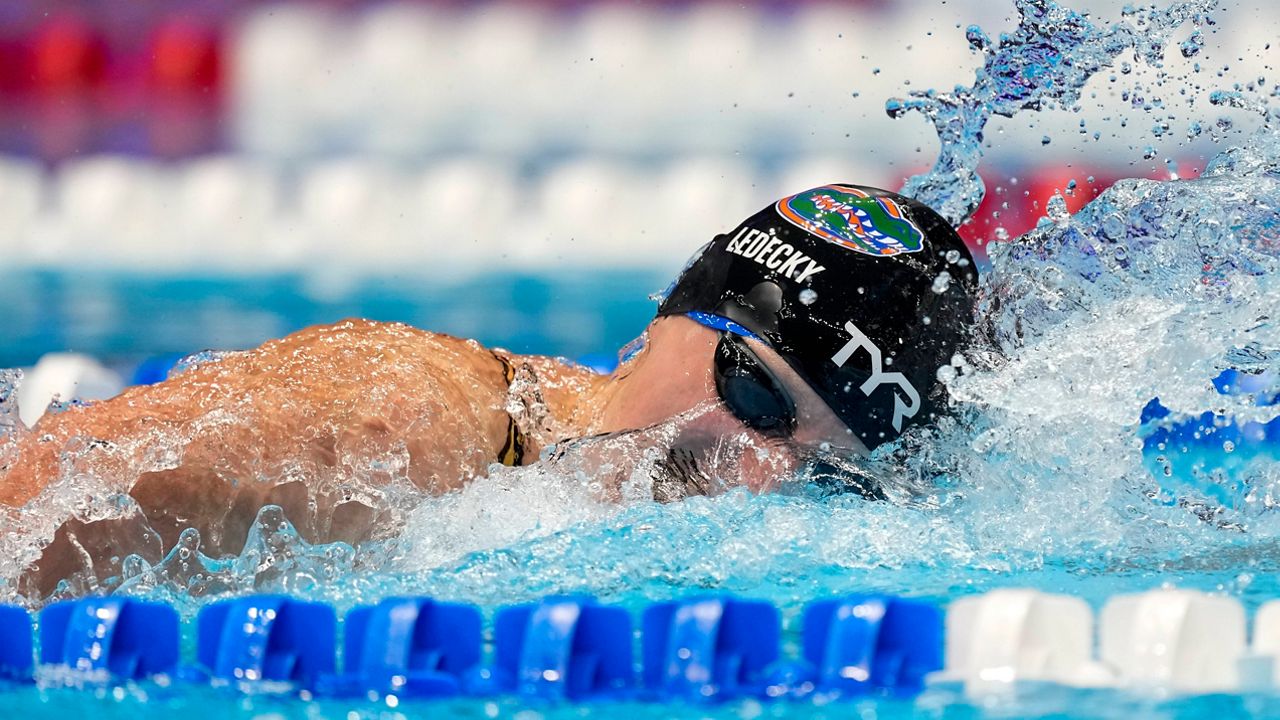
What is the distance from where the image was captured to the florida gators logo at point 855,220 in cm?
204

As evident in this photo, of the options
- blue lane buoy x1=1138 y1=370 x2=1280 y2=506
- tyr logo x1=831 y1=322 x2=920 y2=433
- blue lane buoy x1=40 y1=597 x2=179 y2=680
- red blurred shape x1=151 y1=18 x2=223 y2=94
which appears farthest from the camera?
red blurred shape x1=151 y1=18 x2=223 y2=94

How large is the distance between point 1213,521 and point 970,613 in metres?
0.86

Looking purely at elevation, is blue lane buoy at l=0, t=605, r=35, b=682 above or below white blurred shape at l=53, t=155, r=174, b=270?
below

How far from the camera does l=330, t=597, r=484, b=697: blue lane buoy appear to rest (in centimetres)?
147

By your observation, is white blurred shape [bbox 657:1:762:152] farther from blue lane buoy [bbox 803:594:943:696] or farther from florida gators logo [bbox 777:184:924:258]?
blue lane buoy [bbox 803:594:943:696]

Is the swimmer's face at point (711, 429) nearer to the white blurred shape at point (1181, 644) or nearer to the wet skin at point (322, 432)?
the wet skin at point (322, 432)

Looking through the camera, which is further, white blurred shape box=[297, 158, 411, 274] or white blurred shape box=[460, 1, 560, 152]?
white blurred shape box=[460, 1, 560, 152]

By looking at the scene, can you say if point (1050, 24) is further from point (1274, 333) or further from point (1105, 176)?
point (1105, 176)

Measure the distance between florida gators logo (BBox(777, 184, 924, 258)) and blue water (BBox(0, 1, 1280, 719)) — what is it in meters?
0.19

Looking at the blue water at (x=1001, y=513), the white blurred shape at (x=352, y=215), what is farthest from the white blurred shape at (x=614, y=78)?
the blue water at (x=1001, y=513)

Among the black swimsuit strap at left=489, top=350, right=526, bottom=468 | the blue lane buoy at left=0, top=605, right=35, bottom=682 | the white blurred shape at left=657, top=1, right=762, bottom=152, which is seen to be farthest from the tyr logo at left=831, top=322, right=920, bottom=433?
the white blurred shape at left=657, top=1, right=762, bottom=152

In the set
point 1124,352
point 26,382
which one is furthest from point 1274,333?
point 26,382

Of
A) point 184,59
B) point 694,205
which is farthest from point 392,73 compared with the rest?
point 694,205

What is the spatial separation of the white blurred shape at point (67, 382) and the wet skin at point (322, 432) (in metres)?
1.52
